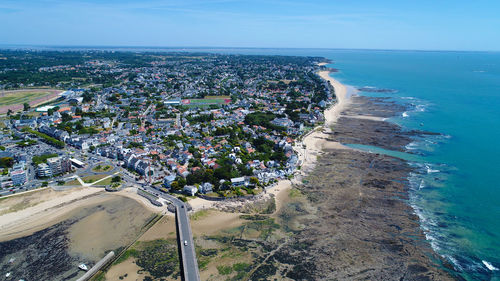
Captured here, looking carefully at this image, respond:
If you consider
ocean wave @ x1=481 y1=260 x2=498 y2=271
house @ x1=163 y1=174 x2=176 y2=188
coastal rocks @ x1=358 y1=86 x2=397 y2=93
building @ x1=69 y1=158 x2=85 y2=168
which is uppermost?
coastal rocks @ x1=358 y1=86 x2=397 y2=93

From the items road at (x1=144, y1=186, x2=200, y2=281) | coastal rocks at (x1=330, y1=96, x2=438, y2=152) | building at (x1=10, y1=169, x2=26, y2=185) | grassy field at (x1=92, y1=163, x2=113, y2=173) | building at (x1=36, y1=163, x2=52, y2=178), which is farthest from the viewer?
coastal rocks at (x1=330, y1=96, x2=438, y2=152)

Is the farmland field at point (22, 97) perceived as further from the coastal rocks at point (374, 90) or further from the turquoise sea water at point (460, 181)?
the coastal rocks at point (374, 90)

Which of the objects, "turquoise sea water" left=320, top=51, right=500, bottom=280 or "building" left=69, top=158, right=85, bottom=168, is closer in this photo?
"turquoise sea water" left=320, top=51, right=500, bottom=280

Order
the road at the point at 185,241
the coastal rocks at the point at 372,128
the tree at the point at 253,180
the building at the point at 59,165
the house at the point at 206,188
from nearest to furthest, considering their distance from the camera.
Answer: the road at the point at 185,241, the house at the point at 206,188, the tree at the point at 253,180, the building at the point at 59,165, the coastal rocks at the point at 372,128

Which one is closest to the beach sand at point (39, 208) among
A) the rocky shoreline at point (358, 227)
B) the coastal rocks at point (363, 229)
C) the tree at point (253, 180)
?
the tree at point (253, 180)

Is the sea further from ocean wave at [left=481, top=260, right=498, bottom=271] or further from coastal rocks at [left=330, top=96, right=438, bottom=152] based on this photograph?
coastal rocks at [left=330, top=96, right=438, bottom=152]

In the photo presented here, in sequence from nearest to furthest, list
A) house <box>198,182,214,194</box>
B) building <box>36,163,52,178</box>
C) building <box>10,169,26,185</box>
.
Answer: house <box>198,182,214,194</box> → building <box>10,169,26,185</box> → building <box>36,163,52,178</box>

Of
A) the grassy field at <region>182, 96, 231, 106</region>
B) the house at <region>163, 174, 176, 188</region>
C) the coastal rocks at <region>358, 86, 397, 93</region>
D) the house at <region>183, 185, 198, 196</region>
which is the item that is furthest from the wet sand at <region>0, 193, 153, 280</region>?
the coastal rocks at <region>358, 86, 397, 93</region>
